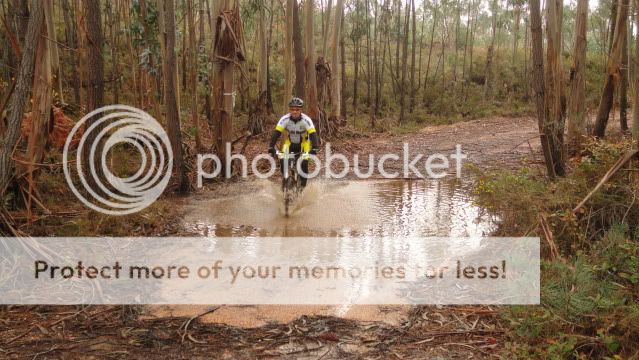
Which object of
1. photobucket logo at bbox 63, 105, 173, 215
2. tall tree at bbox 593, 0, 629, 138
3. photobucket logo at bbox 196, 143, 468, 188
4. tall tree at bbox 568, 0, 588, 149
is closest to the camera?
photobucket logo at bbox 63, 105, 173, 215

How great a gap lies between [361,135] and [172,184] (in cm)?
1133

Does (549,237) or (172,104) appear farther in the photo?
(172,104)

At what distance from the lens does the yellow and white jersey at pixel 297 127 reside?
10250 millimetres

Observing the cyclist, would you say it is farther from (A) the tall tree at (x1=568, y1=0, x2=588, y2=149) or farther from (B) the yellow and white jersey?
(A) the tall tree at (x1=568, y1=0, x2=588, y2=149)

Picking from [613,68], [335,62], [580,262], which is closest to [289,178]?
[580,262]

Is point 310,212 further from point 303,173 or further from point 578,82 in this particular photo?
point 578,82

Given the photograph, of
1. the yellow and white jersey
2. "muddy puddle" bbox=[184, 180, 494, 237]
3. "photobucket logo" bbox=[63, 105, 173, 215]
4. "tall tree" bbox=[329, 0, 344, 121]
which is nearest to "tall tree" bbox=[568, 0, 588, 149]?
"muddy puddle" bbox=[184, 180, 494, 237]

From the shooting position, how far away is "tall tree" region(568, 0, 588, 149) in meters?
12.5

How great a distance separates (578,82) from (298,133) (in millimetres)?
7055

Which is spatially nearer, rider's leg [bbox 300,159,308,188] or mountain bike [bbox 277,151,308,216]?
mountain bike [bbox 277,151,308,216]

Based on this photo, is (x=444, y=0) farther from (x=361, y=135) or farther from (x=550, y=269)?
(x=550, y=269)

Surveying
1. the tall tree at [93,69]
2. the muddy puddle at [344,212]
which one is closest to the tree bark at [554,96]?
the muddy puddle at [344,212]

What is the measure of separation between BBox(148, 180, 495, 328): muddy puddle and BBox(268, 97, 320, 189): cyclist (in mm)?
937

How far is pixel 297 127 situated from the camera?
1033 cm
